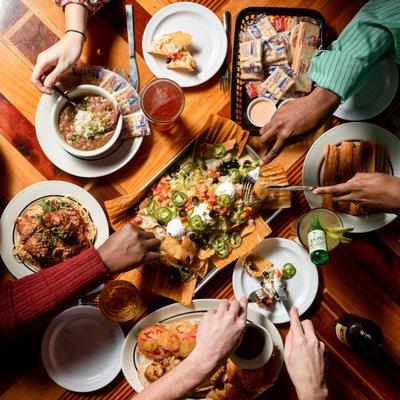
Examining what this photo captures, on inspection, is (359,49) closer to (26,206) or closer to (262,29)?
(262,29)

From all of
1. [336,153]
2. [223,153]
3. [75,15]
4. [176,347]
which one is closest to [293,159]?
[336,153]

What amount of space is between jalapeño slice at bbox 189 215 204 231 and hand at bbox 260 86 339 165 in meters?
0.63

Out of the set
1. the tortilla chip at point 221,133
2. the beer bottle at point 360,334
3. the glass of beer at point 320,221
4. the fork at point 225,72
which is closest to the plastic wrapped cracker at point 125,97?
the tortilla chip at point 221,133

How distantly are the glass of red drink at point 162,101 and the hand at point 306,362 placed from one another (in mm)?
1386

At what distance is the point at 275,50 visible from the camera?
9.87 feet

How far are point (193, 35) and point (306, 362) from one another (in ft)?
6.68

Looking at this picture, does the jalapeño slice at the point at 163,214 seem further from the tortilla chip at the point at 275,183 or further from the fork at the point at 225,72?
the fork at the point at 225,72

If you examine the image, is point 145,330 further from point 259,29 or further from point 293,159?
point 259,29

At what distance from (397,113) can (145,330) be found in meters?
2.04

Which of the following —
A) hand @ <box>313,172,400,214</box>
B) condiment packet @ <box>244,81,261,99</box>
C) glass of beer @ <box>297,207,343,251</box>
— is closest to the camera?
hand @ <box>313,172,400,214</box>

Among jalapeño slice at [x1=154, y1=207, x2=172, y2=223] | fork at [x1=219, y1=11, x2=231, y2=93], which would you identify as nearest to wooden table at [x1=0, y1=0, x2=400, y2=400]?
fork at [x1=219, y1=11, x2=231, y2=93]

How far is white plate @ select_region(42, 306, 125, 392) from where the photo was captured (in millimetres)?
2988

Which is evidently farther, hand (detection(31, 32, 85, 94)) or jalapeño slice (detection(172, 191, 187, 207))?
jalapeño slice (detection(172, 191, 187, 207))

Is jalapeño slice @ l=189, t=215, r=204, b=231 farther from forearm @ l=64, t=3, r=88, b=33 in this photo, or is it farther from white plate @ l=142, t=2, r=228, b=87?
forearm @ l=64, t=3, r=88, b=33
